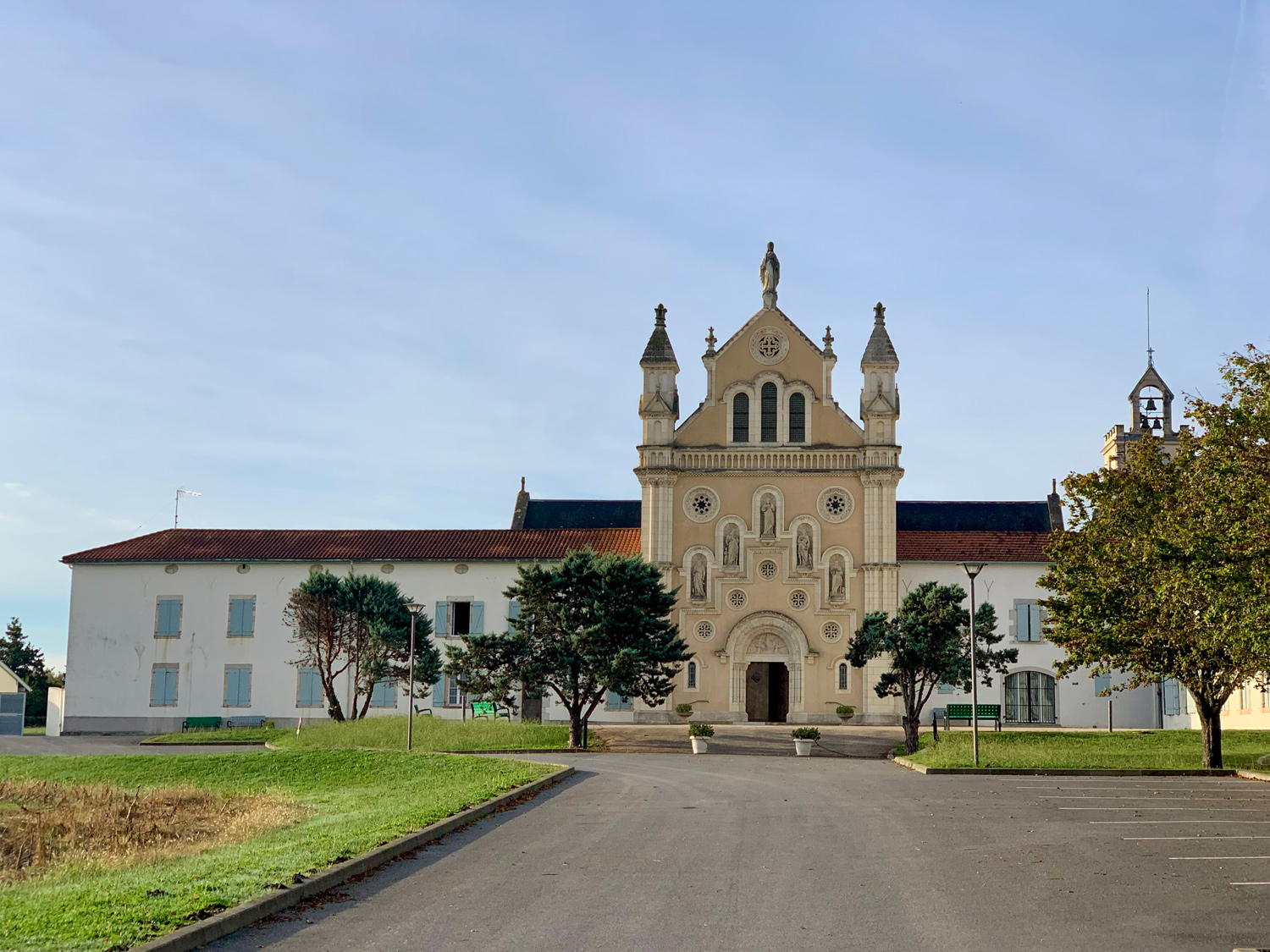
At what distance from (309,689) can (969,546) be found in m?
27.1

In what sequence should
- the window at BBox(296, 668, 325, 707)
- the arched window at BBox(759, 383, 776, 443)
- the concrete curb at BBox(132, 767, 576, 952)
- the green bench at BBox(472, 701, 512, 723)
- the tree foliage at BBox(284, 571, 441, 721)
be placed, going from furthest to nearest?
the arched window at BBox(759, 383, 776, 443)
the window at BBox(296, 668, 325, 707)
the green bench at BBox(472, 701, 512, 723)
the tree foliage at BBox(284, 571, 441, 721)
the concrete curb at BBox(132, 767, 576, 952)

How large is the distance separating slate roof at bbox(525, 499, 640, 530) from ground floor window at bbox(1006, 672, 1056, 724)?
1988cm

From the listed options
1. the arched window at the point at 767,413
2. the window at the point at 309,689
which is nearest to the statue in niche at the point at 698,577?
the arched window at the point at 767,413

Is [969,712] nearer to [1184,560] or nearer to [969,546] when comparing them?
[969,546]

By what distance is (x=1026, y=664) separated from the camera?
51.3 m

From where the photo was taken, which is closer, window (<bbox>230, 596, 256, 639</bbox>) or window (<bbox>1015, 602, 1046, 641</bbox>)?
window (<bbox>1015, 602, 1046, 641</bbox>)

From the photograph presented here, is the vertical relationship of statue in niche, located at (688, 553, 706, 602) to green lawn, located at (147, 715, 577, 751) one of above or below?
above

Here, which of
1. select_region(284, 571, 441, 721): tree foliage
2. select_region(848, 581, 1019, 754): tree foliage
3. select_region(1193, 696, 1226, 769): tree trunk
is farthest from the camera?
select_region(284, 571, 441, 721): tree foliage

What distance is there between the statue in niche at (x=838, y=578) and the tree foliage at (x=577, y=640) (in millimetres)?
11964

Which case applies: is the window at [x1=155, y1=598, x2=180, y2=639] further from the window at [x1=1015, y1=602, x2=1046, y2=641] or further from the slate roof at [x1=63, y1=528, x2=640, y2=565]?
the window at [x1=1015, y1=602, x2=1046, y2=641]

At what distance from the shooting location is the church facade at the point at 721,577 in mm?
50750

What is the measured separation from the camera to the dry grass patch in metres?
16.3

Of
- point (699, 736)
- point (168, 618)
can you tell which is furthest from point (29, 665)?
point (699, 736)

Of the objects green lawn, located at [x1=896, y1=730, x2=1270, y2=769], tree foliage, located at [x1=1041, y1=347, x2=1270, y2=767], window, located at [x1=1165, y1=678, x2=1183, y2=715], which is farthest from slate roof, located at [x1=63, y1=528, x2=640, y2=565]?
tree foliage, located at [x1=1041, y1=347, x2=1270, y2=767]
